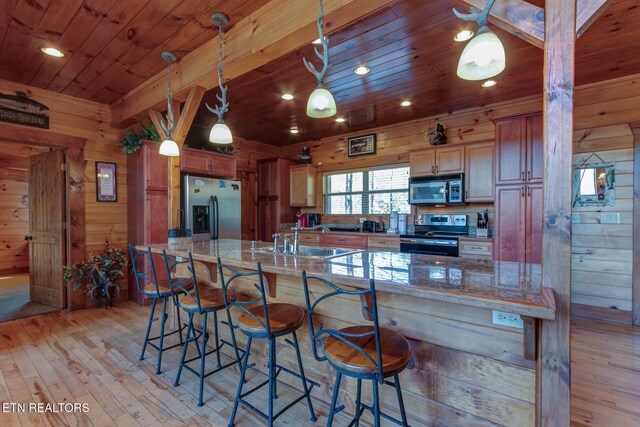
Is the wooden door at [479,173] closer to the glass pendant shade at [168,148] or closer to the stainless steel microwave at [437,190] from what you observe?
the stainless steel microwave at [437,190]

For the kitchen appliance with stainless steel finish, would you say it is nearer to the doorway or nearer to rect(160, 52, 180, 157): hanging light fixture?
rect(160, 52, 180, 157): hanging light fixture

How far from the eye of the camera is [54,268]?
395 centimetres

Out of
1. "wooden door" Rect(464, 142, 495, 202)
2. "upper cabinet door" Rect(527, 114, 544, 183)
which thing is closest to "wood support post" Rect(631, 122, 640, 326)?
"upper cabinet door" Rect(527, 114, 544, 183)

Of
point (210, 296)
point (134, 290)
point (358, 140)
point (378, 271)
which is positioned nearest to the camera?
point (378, 271)

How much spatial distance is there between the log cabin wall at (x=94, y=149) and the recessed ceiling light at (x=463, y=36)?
447cm

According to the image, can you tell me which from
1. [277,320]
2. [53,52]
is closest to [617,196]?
[277,320]

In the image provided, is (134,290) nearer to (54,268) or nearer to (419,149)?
(54,268)

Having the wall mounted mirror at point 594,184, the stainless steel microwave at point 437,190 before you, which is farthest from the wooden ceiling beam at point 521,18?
the wall mounted mirror at point 594,184

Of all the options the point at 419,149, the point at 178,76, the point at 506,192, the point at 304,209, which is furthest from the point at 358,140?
the point at 178,76

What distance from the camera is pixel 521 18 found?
1275mm

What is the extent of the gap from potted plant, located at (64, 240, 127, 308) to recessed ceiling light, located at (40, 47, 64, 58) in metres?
2.35

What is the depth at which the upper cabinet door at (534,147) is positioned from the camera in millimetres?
3346

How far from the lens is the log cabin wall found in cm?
378

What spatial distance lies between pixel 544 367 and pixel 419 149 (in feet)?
11.8
